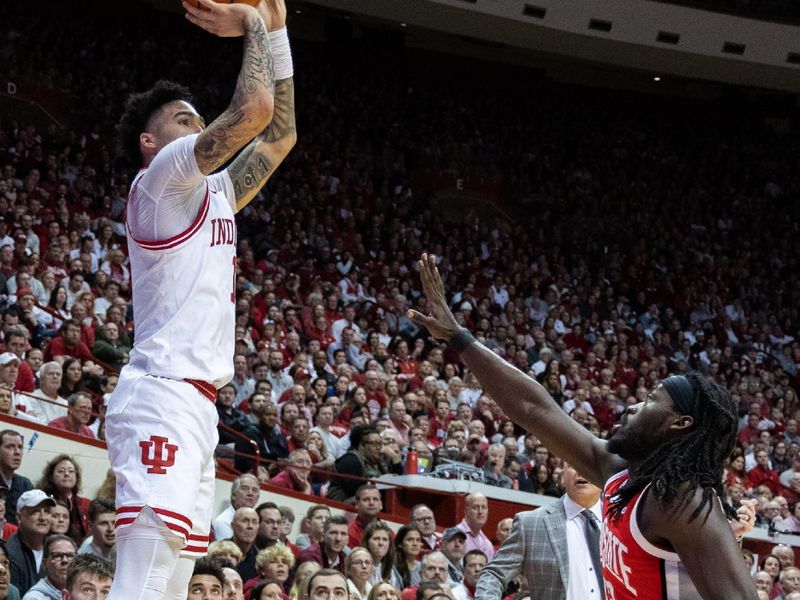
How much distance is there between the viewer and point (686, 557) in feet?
9.25

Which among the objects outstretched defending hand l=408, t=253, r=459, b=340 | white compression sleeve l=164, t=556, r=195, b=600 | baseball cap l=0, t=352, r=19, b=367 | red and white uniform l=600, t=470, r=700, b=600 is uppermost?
baseball cap l=0, t=352, r=19, b=367

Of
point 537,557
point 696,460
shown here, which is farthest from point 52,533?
point 696,460

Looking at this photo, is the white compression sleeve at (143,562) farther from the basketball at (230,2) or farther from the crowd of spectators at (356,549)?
the crowd of spectators at (356,549)

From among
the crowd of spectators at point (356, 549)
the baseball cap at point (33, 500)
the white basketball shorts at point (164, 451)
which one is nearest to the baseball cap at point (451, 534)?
the crowd of spectators at point (356, 549)

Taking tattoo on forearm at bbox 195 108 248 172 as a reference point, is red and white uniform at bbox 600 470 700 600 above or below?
below

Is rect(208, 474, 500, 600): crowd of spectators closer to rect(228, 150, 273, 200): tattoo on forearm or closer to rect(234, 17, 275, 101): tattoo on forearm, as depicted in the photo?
rect(228, 150, 273, 200): tattoo on forearm

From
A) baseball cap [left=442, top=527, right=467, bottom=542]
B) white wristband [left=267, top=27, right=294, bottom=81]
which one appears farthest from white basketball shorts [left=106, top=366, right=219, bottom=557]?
baseball cap [left=442, top=527, right=467, bottom=542]

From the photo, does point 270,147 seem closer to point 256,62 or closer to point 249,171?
point 249,171

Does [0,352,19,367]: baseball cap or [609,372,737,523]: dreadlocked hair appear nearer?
[609,372,737,523]: dreadlocked hair

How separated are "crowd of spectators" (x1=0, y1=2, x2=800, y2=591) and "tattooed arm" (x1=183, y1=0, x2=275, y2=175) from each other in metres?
4.70

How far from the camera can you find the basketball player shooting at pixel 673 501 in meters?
2.80

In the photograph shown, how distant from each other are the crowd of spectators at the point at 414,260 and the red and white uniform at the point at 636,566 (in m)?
5.34

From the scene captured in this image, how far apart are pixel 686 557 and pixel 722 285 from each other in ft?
62.5

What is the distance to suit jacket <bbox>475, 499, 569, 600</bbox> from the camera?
5.50 metres
